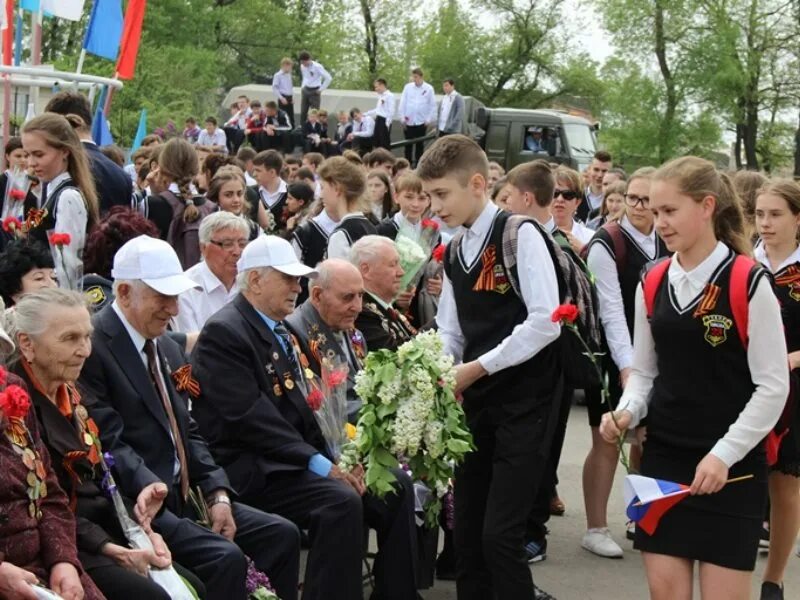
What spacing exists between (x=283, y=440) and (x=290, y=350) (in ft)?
1.57

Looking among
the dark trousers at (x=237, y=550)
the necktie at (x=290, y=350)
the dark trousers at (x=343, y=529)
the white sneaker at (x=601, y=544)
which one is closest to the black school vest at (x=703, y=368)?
the dark trousers at (x=343, y=529)

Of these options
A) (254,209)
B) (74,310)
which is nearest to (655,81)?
(254,209)

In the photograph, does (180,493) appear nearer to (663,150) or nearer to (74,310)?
(74,310)

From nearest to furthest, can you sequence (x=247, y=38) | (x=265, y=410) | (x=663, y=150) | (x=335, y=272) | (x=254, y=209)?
(x=265, y=410) < (x=335, y=272) < (x=254, y=209) < (x=663, y=150) < (x=247, y=38)

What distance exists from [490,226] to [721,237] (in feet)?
3.74

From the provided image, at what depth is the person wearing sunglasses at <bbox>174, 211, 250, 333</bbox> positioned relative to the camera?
6965mm

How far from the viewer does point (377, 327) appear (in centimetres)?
678

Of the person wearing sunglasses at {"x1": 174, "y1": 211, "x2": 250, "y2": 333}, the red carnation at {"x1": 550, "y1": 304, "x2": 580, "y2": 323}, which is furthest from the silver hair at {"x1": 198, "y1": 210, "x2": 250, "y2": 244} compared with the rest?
the red carnation at {"x1": 550, "y1": 304, "x2": 580, "y2": 323}

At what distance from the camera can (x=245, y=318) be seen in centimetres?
569

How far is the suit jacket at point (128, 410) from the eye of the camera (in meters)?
4.90

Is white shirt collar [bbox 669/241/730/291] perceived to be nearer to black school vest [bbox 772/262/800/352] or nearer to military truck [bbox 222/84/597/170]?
black school vest [bbox 772/262/800/352]

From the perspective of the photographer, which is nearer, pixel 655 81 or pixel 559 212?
pixel 559 212

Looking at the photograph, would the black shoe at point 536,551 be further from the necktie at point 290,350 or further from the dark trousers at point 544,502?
the necktie at point 290,350

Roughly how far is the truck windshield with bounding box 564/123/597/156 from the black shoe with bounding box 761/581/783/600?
2235cm
